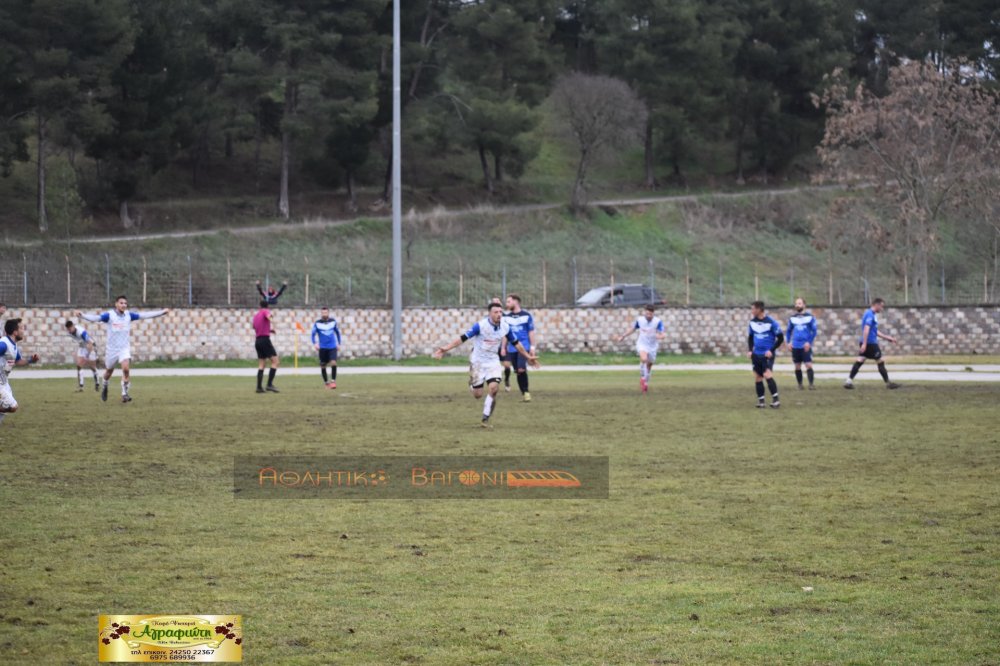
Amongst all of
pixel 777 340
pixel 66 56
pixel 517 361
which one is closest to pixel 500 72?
pixel 66 56

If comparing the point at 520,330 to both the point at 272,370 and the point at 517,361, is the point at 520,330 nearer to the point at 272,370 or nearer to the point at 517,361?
the point at 517,361

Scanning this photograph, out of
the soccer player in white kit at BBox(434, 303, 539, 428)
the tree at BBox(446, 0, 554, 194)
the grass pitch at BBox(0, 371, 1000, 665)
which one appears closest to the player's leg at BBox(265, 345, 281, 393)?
the grass pitch at BBox(0, 371, 1000, 665)

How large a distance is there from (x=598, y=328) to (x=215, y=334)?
576 inches

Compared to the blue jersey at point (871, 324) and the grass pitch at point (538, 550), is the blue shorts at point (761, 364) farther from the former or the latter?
the blue jersey at point (871, 324)

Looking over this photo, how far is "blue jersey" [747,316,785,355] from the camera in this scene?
25.9m

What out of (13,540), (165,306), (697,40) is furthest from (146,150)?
(13,540)

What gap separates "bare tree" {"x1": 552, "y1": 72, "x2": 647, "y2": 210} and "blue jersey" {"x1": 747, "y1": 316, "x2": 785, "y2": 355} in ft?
164

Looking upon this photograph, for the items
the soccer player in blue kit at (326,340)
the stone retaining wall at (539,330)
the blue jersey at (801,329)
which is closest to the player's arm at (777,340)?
the blue jersey at (801,329)

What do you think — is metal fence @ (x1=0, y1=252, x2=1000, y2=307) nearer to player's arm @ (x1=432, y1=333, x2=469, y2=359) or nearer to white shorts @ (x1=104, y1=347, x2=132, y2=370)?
white shorts @ (x1=104, y1=347, x2=132, y2=370)

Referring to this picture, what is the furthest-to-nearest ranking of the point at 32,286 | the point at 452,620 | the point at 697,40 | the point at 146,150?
the point at 697,40
the point at 146,150
the point at 32,286
the point at 452,620

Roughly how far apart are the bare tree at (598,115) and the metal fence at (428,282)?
1140cm

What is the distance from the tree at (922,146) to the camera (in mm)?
60469

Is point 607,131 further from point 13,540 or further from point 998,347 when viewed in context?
point 13,540

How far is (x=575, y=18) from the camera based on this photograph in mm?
103625
